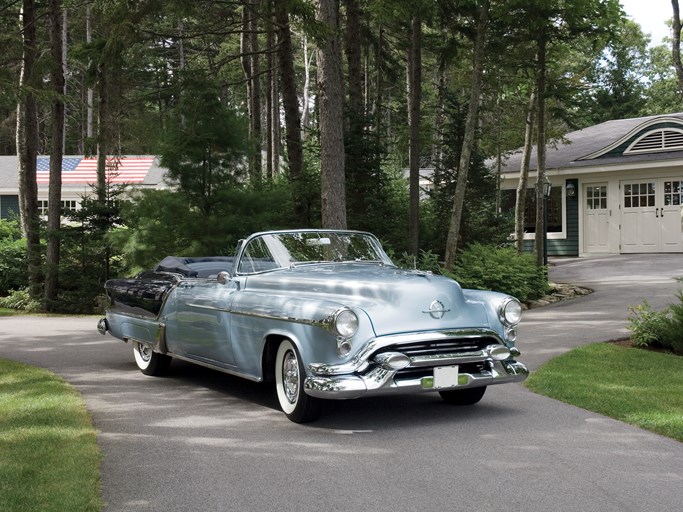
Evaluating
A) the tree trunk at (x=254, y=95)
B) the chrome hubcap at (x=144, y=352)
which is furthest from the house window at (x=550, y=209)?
Answer: the chrome hubcap at (x=144, y=352)

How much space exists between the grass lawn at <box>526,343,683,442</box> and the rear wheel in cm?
96

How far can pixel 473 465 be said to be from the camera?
5.89 m

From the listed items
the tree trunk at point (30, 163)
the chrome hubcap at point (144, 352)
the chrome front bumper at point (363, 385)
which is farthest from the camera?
the tree trunk at point (30, 163)

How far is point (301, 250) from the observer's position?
8.76 metres

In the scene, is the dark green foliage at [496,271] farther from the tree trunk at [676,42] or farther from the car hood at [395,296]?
the car hood at [395,296]

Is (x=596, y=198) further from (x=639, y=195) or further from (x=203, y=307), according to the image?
(x=203, y=307)

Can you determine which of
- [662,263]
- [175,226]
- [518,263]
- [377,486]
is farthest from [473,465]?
[662,263]

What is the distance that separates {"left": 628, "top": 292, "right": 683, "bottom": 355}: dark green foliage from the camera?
11.4m

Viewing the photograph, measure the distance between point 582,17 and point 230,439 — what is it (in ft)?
48.9

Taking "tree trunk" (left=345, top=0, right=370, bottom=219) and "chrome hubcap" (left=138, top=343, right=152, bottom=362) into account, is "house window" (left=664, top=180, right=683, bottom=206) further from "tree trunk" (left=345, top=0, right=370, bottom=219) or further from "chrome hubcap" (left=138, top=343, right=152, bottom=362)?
"chrome hubcap" (left=138, top=343, right=152, bottom=362)

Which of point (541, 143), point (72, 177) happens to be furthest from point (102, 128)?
point (72, 177)

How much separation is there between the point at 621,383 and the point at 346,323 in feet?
12.5

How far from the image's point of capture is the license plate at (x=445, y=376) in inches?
278

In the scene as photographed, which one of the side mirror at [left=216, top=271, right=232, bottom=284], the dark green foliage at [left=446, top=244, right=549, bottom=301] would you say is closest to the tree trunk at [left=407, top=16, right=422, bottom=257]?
the dark green foliage at [left=446, top=244, right=549, bottom=301]
